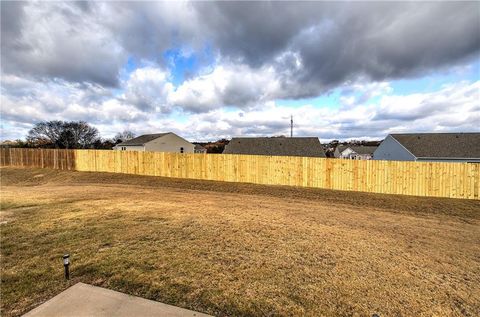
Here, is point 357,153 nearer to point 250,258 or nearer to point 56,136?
point 250,258

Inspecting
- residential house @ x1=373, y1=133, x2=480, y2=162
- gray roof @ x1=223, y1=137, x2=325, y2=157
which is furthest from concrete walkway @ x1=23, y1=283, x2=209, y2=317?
residential house @ x1=373, y1=133, x2=480, y2=162

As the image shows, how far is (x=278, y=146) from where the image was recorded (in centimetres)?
2961

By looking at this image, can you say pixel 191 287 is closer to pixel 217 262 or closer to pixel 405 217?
pixel 217 262

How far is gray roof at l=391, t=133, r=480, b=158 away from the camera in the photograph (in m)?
23.9

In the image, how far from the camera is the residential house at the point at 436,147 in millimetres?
23781

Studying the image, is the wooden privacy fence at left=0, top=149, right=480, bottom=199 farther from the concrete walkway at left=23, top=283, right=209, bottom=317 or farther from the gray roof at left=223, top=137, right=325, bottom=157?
the concrete walkway at left=23, top=283, right=209, bottom=317

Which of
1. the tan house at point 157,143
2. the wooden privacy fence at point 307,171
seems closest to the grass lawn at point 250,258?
the wooden privacy fence at point 307,171

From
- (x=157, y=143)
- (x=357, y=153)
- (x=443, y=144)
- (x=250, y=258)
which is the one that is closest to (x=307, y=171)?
(x=250, y=258)

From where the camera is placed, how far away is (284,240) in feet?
18.8

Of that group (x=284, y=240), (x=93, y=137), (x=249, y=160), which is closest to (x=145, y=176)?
(x=249, y=160)

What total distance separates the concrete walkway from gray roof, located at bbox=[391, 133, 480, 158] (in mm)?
29518

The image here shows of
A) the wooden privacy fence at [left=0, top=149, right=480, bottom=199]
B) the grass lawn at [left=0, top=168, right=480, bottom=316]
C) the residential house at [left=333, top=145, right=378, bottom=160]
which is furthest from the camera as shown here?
the residential house at [left=333, top=145, right=378, bottom=160]

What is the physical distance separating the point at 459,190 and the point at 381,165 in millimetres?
3776

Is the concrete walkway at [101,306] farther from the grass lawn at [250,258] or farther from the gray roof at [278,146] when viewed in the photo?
the gray roof at [278,146]
